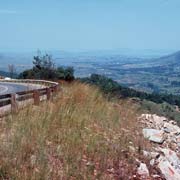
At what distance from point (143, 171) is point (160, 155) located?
1927 millimetres

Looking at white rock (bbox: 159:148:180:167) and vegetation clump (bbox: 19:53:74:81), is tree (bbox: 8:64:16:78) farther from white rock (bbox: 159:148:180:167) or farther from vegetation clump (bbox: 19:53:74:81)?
white rock (bbox: 159:148:180:167)

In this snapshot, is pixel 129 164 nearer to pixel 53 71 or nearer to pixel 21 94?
pixel 21 94

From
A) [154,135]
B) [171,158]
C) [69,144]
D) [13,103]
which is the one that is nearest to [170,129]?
[154,135]

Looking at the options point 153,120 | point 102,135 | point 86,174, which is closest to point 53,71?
point 153,120

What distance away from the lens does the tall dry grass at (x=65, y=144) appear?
28.6 ft

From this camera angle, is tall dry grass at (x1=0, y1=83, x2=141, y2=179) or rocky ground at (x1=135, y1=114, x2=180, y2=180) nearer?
tall dry grass at (x1=0, y1=83, x2=141, y2=179)

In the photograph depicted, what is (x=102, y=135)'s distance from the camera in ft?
39.0

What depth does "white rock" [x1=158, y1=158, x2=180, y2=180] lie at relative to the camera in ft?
36.3

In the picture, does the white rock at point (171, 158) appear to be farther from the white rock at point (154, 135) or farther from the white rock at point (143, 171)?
the white rock at point (143, 171)

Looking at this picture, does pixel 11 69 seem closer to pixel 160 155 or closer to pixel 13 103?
pixel 13 103

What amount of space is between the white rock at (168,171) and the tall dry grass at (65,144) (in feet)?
2.76

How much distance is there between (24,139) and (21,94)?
21.2ft

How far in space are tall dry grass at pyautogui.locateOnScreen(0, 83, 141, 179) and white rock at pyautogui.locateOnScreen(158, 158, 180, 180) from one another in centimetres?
84

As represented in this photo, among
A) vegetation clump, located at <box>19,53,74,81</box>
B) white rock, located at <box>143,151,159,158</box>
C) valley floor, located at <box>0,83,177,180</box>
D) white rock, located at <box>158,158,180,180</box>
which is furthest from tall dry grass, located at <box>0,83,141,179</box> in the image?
vegetation clump, located at <box>19,53,74,81</box>
